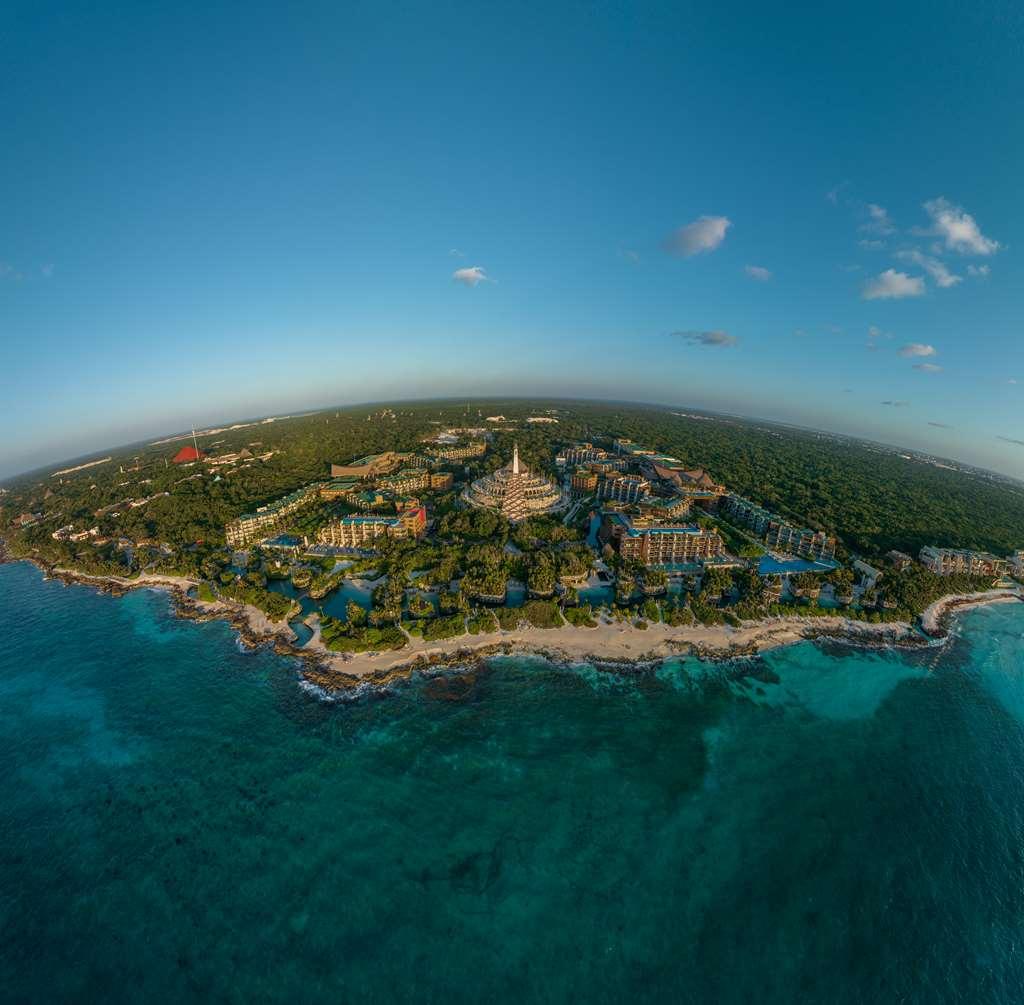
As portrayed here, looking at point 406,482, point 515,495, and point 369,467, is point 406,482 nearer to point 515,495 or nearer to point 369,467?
point 369,467

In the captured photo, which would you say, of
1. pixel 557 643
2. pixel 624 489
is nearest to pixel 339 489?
pixel 624 489

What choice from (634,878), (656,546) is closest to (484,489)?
(656,546)

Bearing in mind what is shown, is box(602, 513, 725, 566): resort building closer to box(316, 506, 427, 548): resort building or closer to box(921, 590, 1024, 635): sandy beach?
box(921, 590, 1024, 635): sandy beach

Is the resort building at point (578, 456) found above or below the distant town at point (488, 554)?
above

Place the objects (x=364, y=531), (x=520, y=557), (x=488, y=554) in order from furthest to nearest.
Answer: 1. (x=364, y=531)
2. (x=520, y=557)
3. (x=488, y=554)

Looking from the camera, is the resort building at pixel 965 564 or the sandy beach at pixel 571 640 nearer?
the sandy beach at pixel 571 640

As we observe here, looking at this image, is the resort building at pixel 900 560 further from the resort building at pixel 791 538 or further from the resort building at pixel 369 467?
the resort building at pixel 369 467

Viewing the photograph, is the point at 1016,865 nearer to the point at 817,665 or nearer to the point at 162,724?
the point at 817,665

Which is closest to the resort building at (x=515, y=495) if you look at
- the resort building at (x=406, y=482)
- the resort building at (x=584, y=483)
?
the resort building at (x=584, y=483)
